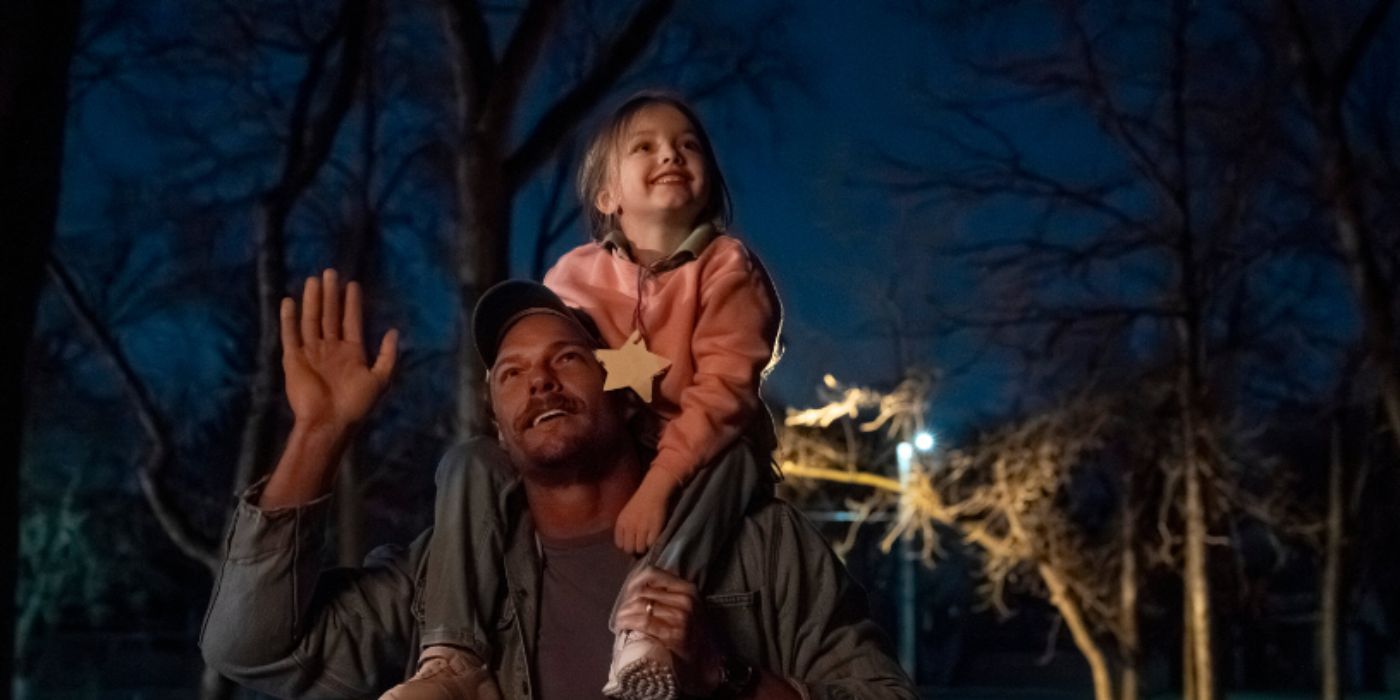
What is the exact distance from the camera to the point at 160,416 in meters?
11.6

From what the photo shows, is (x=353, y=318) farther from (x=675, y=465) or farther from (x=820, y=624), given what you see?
(x=820, y=624)

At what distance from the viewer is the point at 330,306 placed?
2.56 metres

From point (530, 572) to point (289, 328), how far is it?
53 cm

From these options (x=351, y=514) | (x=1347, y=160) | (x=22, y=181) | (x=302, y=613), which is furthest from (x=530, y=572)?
(x=351, y=514)

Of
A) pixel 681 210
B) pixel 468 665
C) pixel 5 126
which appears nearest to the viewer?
pixel 468 665

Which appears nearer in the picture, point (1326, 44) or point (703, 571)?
point (703, 571)

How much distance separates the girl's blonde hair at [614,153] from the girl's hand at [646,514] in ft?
1.57

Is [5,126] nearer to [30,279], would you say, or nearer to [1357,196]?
[30,279]

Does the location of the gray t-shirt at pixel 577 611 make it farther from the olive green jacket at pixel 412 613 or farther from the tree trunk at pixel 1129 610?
the tree trunk at pixel 1129 610

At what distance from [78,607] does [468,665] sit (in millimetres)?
28313

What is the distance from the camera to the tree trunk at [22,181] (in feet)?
18.8

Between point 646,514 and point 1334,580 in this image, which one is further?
point 1334,580

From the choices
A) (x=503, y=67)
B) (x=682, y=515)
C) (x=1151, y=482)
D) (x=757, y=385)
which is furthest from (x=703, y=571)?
(x=1151, y=482)

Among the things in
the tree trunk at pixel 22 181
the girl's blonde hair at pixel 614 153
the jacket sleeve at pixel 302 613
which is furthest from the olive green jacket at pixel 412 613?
the tree trunk at pixel 22 181
